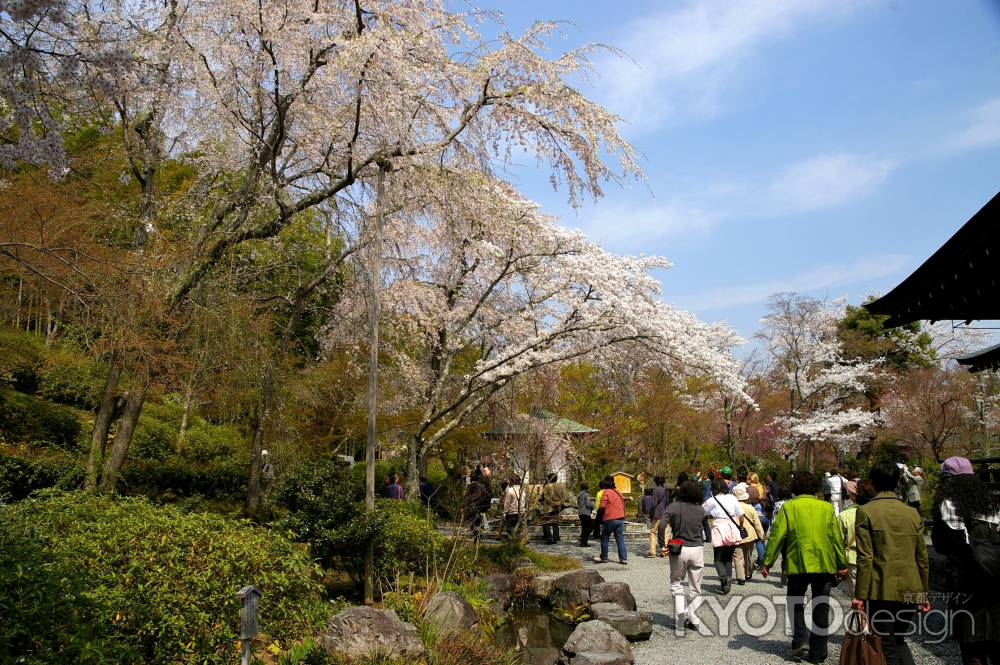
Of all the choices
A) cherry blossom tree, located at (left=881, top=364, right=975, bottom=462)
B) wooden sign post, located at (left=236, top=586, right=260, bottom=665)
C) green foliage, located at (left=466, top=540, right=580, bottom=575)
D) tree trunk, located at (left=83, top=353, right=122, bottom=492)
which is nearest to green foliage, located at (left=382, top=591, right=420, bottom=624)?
green foliage, located at (left=466, top=540, right=580, bottom=575)

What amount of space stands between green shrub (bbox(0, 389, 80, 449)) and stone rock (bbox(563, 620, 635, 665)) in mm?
10654

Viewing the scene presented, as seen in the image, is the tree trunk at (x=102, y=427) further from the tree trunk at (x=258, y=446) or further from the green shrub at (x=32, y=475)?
the tree trunk at (x=258, y=446)

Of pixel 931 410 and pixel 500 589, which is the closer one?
pixel 500 589

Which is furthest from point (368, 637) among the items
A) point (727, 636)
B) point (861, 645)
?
point (727, 636)

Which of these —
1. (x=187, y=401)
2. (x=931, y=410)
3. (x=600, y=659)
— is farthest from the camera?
(x=931, y=410)

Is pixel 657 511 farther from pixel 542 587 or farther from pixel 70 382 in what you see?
pixel 70 382

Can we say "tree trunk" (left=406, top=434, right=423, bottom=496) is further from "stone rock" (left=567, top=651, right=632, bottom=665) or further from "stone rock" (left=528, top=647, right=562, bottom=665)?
"stone rock" (left=567, top=651, right=632, bottom=665)

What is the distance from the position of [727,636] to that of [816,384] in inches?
992

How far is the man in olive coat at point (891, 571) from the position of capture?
4.59 m

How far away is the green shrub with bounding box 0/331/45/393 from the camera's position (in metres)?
14.1

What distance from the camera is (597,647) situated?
6.41 meters

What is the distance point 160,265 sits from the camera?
9305mm

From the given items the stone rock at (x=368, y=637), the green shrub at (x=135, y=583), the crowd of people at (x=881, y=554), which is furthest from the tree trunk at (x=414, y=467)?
the stone rock at (x=368, y=637)

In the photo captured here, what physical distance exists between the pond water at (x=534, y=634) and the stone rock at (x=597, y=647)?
27.6 inches
